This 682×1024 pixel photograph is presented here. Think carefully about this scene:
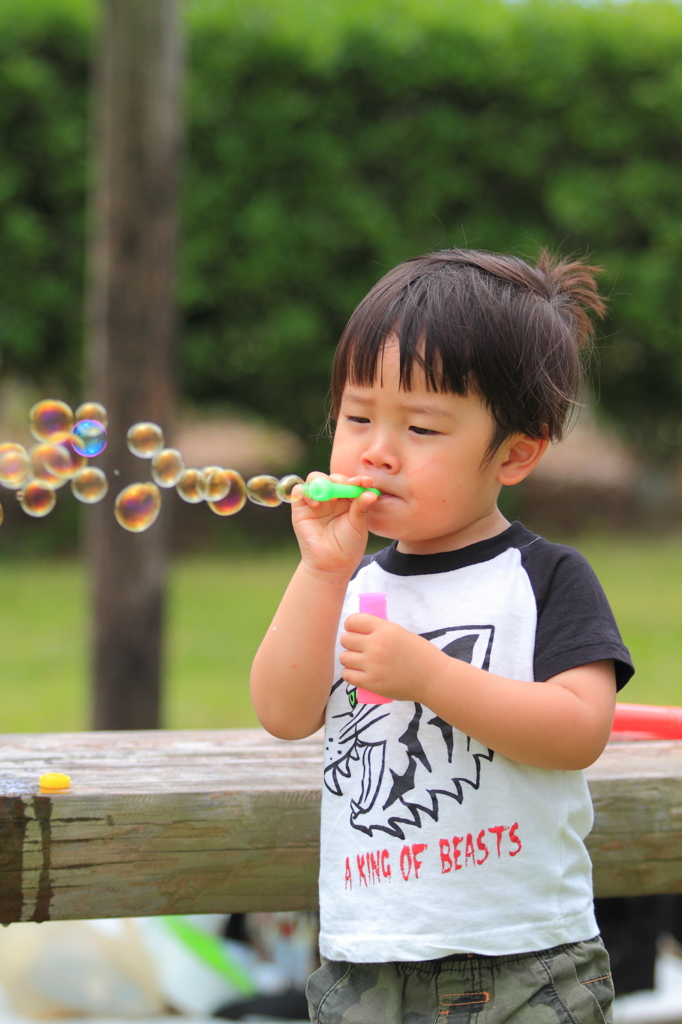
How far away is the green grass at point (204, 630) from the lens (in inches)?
200

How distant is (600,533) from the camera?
32.1 ft

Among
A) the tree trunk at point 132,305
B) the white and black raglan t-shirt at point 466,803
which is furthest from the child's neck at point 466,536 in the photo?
the tree trunk at point 132,305

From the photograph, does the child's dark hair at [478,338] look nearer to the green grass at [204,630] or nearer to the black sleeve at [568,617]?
the black sleeve at [568,617]

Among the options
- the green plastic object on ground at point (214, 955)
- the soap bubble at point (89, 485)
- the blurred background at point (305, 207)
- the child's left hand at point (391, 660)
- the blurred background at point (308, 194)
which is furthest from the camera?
the blurred background at point (308, 194)

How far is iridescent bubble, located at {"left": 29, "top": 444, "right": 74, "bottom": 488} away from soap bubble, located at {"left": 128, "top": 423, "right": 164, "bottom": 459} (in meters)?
0.13

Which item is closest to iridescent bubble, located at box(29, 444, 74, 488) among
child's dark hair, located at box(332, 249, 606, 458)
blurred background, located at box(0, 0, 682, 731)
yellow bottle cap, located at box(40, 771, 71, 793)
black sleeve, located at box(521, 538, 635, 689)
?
yellow bottle cap, located at box(40, 771, 71, 793)

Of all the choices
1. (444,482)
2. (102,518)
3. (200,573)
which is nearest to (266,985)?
(102,518)

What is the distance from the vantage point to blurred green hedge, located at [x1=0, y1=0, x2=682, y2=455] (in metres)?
7.34

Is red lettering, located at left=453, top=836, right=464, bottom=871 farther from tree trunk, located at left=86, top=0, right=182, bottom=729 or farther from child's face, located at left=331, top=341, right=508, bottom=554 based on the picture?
tree trunk, located at left=86, top=0, right=182, bottom=729

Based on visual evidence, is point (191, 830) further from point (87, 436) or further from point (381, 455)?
point (87, 436)

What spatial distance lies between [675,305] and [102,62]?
6240 mm

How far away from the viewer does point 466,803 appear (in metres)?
1.32

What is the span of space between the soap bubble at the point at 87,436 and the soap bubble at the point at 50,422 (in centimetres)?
7

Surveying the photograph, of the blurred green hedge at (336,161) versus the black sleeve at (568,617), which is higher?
the blurred green hedge at (336,161)
